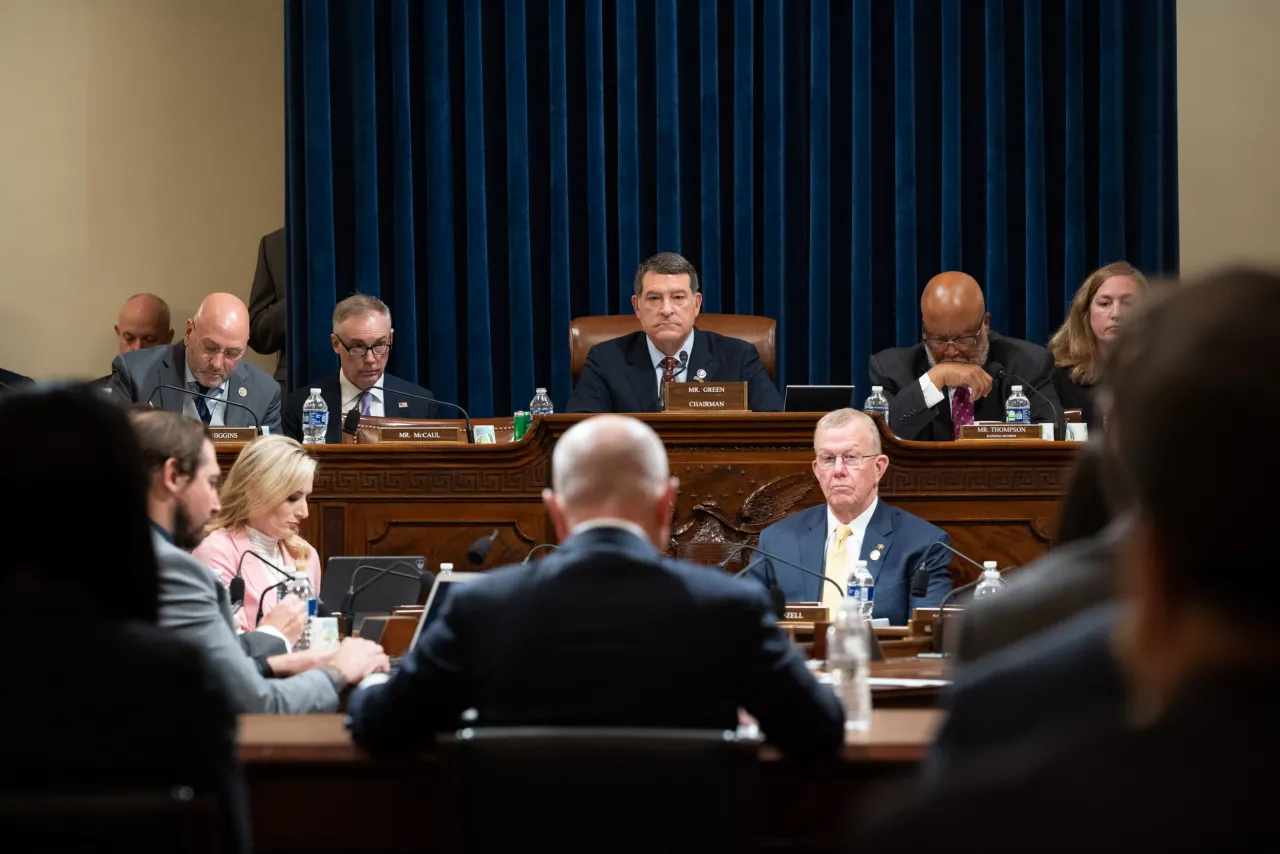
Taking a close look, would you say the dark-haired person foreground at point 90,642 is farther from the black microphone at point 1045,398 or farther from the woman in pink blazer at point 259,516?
the black microphone at point 1045,398

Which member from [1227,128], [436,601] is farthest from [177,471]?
[1227,128]

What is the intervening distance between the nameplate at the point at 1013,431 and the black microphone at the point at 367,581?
1.98 metres

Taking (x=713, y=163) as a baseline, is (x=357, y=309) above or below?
below

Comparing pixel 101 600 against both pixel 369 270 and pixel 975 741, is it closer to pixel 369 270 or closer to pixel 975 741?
pixel 975 741

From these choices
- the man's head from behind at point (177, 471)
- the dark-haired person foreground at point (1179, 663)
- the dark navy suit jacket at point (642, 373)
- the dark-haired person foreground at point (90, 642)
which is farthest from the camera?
the dark navy suit jacket at point (642, 373)

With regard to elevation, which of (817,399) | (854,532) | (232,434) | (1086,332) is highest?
(1086,332)

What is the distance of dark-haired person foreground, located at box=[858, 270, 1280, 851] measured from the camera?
2.68 ft

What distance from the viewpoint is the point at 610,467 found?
220 cm

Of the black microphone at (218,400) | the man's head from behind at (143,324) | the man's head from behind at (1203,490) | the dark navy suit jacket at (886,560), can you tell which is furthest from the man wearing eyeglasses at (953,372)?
the man's head from behind at (1203,490)

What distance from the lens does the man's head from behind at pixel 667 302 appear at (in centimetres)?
591

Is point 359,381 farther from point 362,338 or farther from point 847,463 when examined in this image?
point 847,463

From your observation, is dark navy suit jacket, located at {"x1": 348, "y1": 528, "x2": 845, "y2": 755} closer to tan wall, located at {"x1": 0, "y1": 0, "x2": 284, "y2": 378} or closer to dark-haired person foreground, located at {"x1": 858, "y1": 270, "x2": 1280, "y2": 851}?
dark-haired person foreground, located at {"x1": 858, "y1": 270, "x2": 1280, "y2": 851}

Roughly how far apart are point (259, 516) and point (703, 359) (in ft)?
7.06

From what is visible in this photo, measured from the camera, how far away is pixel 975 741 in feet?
4.47
